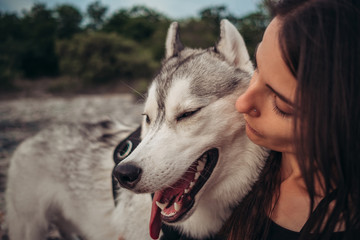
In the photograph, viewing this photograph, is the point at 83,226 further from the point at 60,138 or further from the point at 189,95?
the point at 189,95

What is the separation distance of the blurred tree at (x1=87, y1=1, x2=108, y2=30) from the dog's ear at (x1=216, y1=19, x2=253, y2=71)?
30.2 metres

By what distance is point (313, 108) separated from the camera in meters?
1.03

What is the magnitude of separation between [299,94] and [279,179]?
66cm

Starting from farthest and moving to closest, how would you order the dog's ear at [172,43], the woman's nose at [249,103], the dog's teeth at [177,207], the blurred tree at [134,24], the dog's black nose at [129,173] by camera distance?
the blurred tree at [134,24]
the dog's ear at [172,43]
the dog's teeth at [177,207]
the dog's black nose at [129,173]
the woman's nose at [249,103]

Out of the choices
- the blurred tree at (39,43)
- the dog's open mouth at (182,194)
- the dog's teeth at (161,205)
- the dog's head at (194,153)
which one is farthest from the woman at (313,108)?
the blurred tree at (39,43)

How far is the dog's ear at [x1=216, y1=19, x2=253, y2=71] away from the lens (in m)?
1.98

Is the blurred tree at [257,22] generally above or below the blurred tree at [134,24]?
above

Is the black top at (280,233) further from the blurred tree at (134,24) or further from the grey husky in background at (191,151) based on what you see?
the blurred tree at (134,24)

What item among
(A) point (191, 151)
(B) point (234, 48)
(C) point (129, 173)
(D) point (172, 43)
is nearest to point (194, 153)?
(A) point (191, 151)

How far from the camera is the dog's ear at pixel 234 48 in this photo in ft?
6.51

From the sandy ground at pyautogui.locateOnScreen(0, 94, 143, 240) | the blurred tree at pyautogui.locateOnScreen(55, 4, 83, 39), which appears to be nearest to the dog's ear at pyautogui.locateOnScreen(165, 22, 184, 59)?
the sandy ground at pyautogui.locateOnScreen(0, 94, 143, 240)

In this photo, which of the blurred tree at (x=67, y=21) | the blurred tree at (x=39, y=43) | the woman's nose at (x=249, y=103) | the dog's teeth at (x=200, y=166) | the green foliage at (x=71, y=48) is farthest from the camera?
the blurred tree at (x=67, y=21)

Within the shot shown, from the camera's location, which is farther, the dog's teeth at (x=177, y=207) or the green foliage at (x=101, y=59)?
the green foliage at (x=101, y=59)

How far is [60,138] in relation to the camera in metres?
3.11
